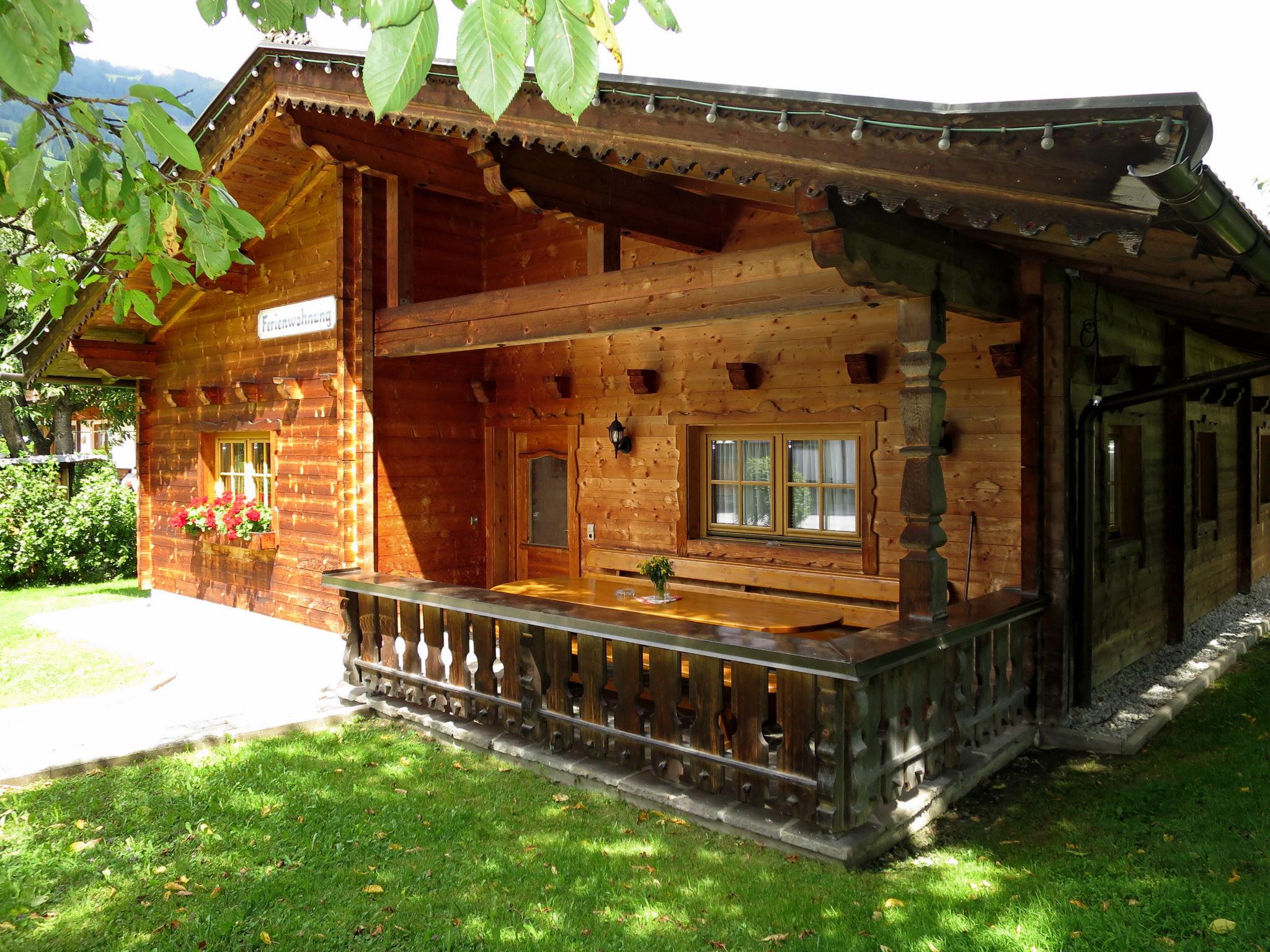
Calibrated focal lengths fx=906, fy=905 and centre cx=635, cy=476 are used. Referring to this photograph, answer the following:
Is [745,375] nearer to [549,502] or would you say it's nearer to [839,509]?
[839,509]

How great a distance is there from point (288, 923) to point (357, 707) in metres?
2.72

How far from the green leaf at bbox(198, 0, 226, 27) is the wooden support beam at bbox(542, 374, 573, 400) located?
5795mm

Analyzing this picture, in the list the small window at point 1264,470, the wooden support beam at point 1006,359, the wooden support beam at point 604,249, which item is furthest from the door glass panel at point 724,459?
the small window at point 1264,470

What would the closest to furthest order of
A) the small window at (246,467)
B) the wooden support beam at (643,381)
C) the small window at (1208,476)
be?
the wooden support beam at (643,381) → the small window at (1208,476) → the small window at (246,467)

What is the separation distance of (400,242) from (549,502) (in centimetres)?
279

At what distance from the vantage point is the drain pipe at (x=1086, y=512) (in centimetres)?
556

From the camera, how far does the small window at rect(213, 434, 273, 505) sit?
9.50 metres

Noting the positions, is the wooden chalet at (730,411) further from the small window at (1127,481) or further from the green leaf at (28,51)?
the green leaf at (28,51)

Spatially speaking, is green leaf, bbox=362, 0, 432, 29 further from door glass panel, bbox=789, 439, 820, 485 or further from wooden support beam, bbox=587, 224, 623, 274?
door glass panel, bbox=789, 439, 820, 485

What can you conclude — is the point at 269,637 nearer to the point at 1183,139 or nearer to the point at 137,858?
the point at 137,858

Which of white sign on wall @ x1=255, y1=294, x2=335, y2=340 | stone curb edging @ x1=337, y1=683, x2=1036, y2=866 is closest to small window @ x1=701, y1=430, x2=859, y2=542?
stone curb edging @ x1=337, y1=683, x2=1036, y2=866

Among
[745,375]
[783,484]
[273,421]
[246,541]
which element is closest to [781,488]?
[783,484]

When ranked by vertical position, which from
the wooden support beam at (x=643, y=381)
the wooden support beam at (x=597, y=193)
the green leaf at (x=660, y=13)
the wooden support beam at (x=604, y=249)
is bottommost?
the wooden support beam at (x=643, y=381)

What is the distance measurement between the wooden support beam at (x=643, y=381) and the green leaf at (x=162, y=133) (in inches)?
213
